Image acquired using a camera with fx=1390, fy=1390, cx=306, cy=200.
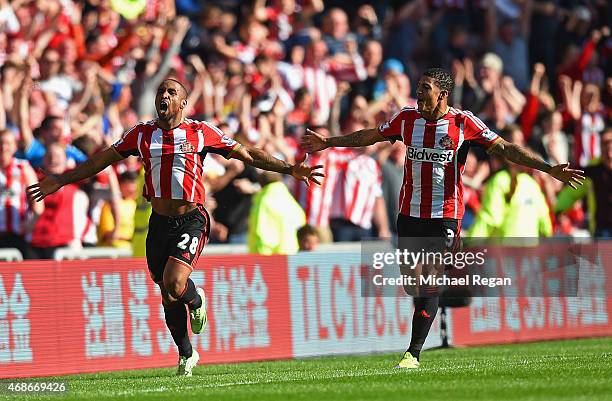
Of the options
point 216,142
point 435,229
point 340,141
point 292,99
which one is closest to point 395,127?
point 340,141

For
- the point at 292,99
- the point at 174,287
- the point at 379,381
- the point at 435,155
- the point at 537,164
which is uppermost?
the point at 292,99

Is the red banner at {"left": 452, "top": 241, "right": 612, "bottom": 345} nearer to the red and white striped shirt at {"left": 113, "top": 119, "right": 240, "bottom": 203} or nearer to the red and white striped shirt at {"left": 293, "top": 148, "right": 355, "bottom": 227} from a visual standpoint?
the red and white striped shirt at {"left": 293, "top": 148, "right": 355, "bottom": 227}

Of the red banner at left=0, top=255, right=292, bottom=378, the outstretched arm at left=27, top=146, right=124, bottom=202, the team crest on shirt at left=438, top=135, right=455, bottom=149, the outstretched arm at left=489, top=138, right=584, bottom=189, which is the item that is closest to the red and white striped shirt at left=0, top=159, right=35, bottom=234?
the red banner at left=0, top=255, right=292, bottom=378

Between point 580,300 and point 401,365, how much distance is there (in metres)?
5.67

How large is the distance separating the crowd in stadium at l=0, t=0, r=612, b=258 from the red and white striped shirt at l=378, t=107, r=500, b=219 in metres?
3.70

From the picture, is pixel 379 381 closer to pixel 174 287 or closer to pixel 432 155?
pixel 174 287

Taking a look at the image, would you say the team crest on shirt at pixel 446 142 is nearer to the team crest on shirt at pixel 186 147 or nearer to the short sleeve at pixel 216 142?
the short sleeve at pixel 216 142

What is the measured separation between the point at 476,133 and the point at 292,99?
8072 mm

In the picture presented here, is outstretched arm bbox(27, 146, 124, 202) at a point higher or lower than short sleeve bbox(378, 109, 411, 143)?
lower

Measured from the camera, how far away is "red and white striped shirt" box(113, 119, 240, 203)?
11.4m

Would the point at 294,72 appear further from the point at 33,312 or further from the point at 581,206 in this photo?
the point at 33,312

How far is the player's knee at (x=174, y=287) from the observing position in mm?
11266

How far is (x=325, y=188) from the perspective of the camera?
17.4 metres

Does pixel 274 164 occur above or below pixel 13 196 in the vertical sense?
below
